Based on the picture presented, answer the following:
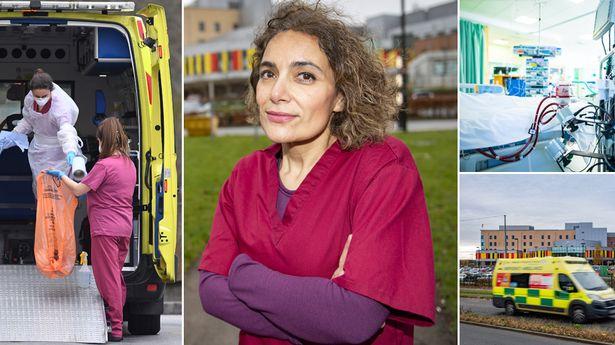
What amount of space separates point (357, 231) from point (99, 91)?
6.67 ft

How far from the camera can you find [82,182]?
3539 mm

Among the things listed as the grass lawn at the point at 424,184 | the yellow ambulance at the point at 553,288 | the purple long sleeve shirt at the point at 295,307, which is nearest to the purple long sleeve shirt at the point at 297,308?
the purple long sleeve shirt at the point at 295,307

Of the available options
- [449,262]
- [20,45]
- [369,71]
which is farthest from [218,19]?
[369,71]

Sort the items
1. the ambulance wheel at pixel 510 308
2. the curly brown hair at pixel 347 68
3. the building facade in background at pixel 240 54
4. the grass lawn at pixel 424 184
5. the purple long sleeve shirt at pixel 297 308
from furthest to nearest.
Answer: the building facade in background at pixel 240 54, the grass lawn at pixel 424 184, the ambulance wheel at pixel 510 308, the curly brown hair at pixel 347 68, the purple long sleeve shirt at pixel 297 308

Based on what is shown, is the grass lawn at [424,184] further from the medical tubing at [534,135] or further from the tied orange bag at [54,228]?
the tied orange bag at [54,228]

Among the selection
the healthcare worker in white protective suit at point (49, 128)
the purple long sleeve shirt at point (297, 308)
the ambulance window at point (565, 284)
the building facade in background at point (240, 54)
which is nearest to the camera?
the purple long sleeve shirt at point (297, 308)

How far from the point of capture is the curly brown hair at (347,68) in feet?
6.78

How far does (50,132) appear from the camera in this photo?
11.7 ft

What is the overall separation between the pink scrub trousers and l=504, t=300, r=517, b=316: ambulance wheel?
1705mm

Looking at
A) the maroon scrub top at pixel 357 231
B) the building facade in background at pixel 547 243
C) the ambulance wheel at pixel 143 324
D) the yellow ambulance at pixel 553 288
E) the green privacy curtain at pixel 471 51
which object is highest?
the green privacy curtain at pixel 471 51

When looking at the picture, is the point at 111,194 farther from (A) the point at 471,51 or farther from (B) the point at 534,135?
(B) the point at 534,135

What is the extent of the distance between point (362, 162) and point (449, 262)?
531 centimetres

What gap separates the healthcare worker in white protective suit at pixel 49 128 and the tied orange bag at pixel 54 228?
7 cm

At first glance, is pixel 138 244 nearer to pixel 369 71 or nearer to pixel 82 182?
pixel 82 182
